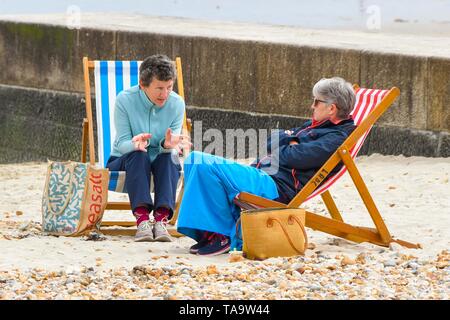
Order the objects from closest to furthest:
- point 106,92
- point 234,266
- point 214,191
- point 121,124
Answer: point 234,266 → point 214,191 → point 121,124 → point 106,92

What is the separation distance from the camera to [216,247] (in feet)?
22.1

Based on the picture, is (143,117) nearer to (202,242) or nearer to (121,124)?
(121,124)

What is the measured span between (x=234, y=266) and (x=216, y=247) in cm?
50

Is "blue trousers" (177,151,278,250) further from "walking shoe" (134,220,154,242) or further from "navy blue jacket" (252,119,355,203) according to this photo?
Result: "walking shoe" (134,220,154,242)

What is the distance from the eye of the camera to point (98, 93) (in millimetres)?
8125

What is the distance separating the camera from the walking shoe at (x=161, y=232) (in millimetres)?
7203

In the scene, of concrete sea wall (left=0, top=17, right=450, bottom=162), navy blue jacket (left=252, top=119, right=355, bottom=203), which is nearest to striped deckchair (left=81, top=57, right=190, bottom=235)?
navy blue jacket (left=252, top=119, right=355, bottom=203)

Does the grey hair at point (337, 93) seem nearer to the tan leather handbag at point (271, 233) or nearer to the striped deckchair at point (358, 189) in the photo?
the striped deckchair at point (358, 189)

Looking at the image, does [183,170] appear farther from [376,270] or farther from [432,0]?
[432,0]

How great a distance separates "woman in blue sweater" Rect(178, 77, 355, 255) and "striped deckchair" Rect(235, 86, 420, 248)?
0.29ft

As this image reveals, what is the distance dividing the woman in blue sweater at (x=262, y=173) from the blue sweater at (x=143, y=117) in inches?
24.6

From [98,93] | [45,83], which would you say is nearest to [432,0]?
[45,83]

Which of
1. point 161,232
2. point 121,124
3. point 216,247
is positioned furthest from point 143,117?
point 216,247

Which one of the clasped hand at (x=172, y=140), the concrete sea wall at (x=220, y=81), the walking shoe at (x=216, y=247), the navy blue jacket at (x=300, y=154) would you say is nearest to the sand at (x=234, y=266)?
the walking shoe at (x=216, y=247)
